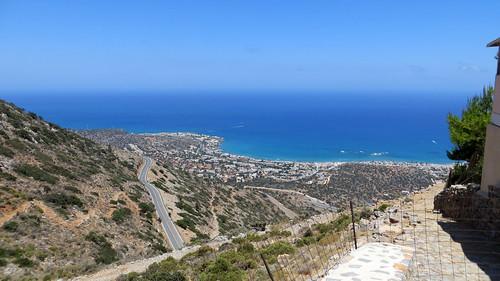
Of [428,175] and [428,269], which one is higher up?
[428,269]

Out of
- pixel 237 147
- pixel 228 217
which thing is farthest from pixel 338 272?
pixel 237 147

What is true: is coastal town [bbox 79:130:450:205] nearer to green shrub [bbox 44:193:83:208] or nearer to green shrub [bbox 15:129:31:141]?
green shrub [bbox 44:193:83:208]

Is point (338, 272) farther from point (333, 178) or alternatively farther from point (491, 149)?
point (333, 178)

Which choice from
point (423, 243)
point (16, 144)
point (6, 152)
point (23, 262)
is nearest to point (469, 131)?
point (423, 243)

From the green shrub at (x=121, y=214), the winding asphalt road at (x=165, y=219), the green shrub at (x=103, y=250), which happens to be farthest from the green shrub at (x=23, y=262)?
the green shrub at (x=121, y=214)

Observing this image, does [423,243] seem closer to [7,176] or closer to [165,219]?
[7,176]

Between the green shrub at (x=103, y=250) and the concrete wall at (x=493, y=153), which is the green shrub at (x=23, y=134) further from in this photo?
the concrete wall at (x=493, y=153)
